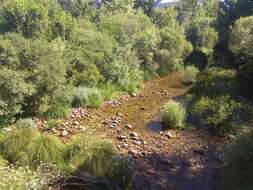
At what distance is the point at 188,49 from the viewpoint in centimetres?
2452

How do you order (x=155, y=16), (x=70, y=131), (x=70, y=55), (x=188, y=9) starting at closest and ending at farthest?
(x=70, y=131) < (x=70, y=55) < (x=155, y=16) < (x=188, y=9)

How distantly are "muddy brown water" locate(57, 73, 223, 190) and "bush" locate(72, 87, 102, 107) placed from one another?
383 mm

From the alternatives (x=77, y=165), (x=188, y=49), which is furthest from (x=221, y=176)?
(x=188, y=49)

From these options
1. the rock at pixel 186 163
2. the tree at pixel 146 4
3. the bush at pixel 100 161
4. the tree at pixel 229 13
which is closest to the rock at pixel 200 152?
the rock at pixel 186 163

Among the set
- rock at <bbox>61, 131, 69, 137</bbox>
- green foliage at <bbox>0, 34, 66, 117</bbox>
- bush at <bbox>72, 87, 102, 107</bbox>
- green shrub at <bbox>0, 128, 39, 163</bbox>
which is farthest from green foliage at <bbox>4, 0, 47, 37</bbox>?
green shrub at <bbox>0, 128, 39, 163</bbox>

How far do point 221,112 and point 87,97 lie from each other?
5375 millimetres

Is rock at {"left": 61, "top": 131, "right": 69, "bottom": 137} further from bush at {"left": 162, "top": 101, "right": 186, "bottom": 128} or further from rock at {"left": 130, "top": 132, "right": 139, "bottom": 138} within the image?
bush at {"left": 162, "top": 101, "right": 186, "bottom": 128}

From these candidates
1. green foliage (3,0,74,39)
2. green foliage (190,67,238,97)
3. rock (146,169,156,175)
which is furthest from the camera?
green foliage (3,0,74,39)

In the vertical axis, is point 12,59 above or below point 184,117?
above

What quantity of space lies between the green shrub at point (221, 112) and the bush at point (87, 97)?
4071mm

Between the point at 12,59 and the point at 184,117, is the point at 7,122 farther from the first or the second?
the point at 184,117

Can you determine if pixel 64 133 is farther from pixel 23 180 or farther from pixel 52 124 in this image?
pixel 23 180

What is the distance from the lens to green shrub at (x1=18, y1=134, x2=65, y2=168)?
6977mm

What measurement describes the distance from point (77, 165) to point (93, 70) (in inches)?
280
